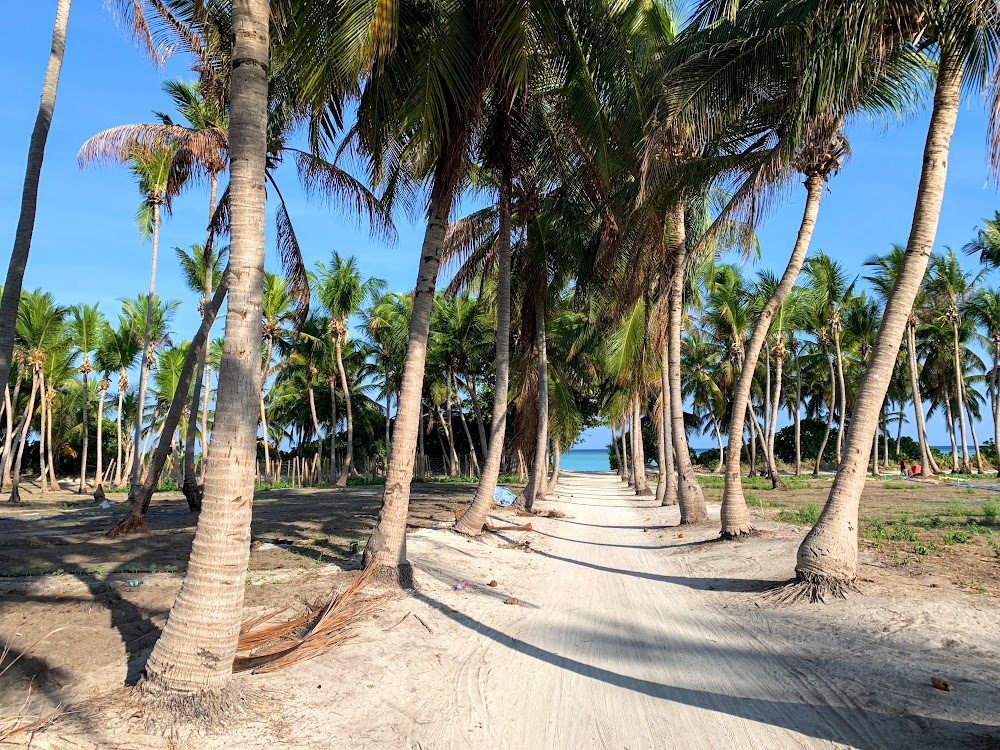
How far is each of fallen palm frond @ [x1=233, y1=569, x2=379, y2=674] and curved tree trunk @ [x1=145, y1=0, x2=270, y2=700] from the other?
683 millimetres

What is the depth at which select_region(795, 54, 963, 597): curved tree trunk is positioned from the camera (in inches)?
275

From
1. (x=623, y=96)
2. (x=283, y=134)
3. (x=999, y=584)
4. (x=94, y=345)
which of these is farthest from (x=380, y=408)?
(x=999, y=584)

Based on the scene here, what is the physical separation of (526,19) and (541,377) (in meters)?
11.5

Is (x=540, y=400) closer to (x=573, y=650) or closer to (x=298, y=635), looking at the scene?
(x=573, y=650)

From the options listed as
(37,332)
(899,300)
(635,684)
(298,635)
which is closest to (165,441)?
(298,635)

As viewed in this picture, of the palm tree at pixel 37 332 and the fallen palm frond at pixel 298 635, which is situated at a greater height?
the palm tree at pixel 37 332

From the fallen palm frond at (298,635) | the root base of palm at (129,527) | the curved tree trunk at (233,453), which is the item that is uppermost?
the curved tree trunk at (233,453)

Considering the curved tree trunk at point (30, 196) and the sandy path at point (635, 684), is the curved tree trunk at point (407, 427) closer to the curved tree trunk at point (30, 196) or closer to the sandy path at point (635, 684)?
the sandy path at point (635, 684)

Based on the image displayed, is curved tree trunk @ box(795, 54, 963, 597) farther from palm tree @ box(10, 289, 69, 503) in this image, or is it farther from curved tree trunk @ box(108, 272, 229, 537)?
palm tree @ box(10, 289, 69, 503)

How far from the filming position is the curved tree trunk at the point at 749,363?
10.4 metres

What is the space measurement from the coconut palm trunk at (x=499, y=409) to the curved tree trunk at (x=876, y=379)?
6.47 metres

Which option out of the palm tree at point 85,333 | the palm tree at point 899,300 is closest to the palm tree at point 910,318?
the palm tree at point 899,300

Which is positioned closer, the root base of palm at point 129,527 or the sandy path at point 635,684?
the sandy path at point 635,684

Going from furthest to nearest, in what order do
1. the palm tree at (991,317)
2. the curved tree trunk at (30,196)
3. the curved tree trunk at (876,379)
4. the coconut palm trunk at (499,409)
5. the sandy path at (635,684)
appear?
1. the palm tree at (991,317)
2. the coconut palm trunk at (499,409)
3. the curved tree trunk at (876,379)
4. the curved tree trunk at (30,196)
5. the sandy path at (635,684)
